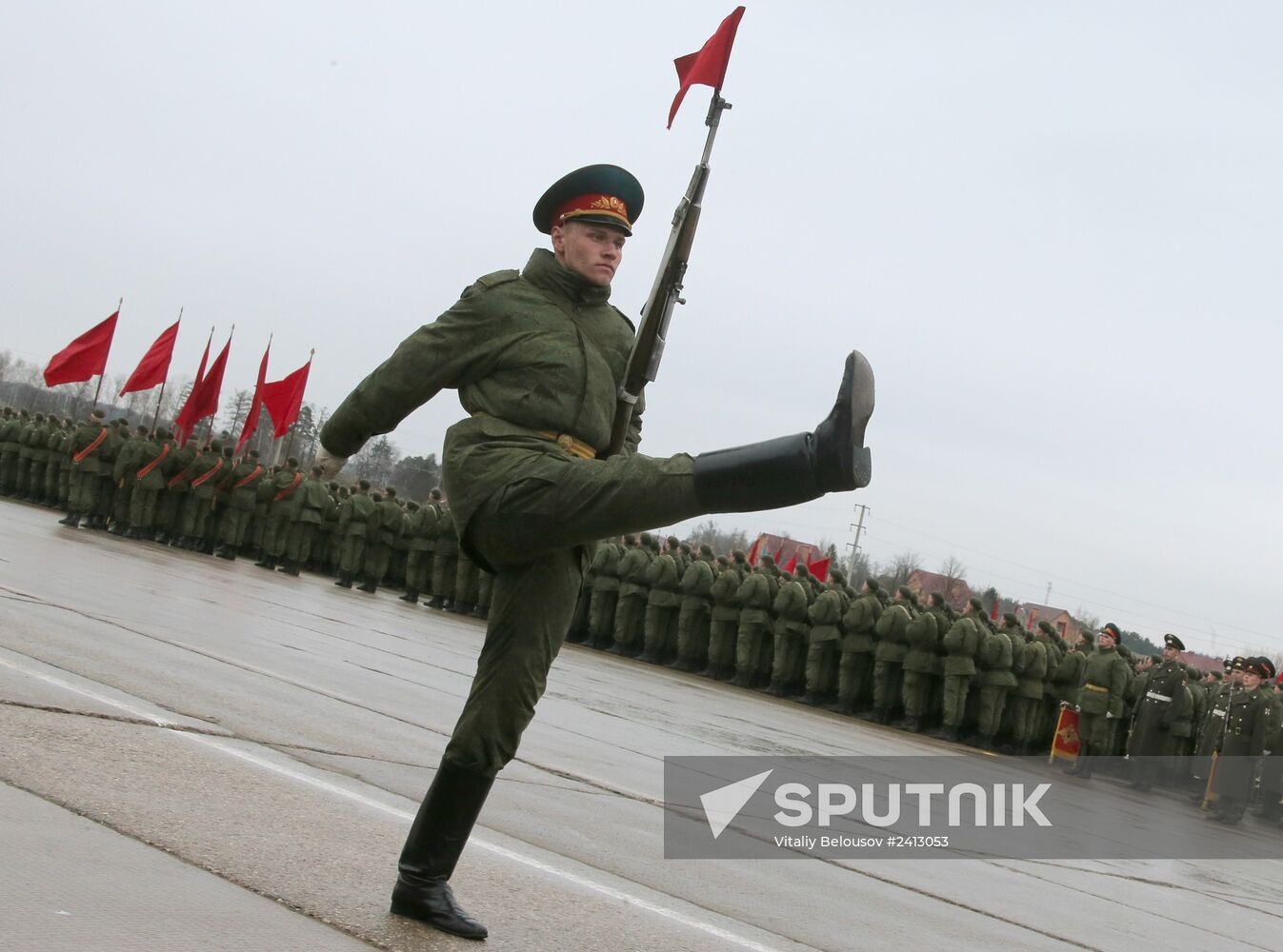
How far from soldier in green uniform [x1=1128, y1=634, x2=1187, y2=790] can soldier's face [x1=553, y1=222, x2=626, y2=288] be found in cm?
1619

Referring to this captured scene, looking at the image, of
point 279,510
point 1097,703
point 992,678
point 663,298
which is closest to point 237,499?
point 279,510

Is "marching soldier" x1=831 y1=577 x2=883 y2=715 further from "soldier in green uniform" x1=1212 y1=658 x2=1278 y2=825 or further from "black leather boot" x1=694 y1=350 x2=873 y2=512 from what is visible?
"black leather boot" x1=694 y1=350 x2=873 y2=512

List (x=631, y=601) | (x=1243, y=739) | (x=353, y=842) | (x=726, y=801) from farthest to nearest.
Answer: (x=631, y=601)
(x=1243, y=739)
(x=726, y=801)
(x=353, y=842)

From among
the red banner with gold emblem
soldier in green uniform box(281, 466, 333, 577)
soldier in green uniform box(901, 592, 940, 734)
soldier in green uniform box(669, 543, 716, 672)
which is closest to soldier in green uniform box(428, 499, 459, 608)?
soldier in green uniform box(281, 466, 333, 577)

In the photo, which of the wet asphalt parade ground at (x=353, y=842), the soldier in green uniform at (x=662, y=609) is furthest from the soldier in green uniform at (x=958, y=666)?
the wet asphalt parade ground at (x=353, y=842)

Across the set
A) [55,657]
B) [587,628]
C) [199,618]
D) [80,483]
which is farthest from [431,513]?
[55,657]

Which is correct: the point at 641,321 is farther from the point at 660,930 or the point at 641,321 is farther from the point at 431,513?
the point at 431,513

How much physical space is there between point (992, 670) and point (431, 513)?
1129 cm

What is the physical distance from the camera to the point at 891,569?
10844cm

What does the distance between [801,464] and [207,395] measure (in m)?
23.2

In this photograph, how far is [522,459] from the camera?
3.87 m

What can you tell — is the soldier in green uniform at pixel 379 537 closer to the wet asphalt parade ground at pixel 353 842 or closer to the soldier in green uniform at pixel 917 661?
the soldier in green uniform at pixel 917 661

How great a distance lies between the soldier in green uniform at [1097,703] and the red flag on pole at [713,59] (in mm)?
15413

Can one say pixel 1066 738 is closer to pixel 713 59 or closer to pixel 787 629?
pixel 787 629
